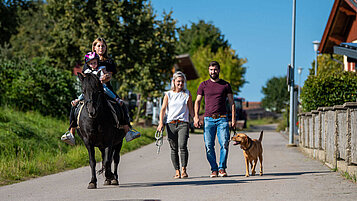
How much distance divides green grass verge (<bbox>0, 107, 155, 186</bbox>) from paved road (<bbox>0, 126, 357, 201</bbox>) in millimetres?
559

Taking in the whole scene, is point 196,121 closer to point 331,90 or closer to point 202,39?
point 331,90

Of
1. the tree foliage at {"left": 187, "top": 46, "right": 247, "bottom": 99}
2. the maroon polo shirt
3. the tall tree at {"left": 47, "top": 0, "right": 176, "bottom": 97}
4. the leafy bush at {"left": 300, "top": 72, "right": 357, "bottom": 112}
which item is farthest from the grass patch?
the tree foliage at {"left": 187, "top": 46, "right": 247, "bottom": 99}

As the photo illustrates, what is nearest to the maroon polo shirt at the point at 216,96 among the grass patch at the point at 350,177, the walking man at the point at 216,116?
the walking man at the point at 216,116

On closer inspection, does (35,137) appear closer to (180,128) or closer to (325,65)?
(180,128)

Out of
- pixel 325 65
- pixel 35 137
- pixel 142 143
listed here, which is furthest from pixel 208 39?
pixel 35 137

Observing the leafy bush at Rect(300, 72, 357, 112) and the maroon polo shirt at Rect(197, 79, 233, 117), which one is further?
the leafy bush at Rect(300, 72, 357, 112)

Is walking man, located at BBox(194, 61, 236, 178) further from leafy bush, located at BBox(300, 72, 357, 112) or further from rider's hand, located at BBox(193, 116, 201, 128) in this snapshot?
leafy bush, located at BBox(300, 72, 357, 112)

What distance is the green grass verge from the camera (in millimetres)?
12003

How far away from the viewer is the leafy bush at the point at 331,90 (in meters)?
18.3

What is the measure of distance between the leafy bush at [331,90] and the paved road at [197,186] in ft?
16.9

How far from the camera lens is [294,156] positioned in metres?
16.6

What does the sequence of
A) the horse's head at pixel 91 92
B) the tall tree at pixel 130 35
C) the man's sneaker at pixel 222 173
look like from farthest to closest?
the tall tree at pixel 130 35, the man's sneaker at pixel 222 173, the horse's head at pixel 91 92

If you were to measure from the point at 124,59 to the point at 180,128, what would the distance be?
21748 mm

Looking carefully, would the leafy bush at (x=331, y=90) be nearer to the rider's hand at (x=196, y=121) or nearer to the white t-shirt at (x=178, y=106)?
the rider's hand at (x=196, y=121)
